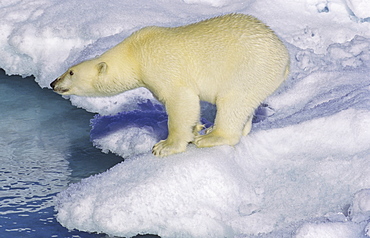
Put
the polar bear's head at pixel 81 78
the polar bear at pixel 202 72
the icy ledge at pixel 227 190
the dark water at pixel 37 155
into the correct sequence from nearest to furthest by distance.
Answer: the icy ledge at pixel 227 190 < the dark water at pixel 37 155 < the polar bear at pixel 202 72 < the polar bear's head at pixel 81 78

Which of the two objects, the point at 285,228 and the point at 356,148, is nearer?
the point at 285,228

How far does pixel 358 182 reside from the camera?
3.66 metres

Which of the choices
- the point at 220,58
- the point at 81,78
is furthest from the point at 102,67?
the point at 220,58

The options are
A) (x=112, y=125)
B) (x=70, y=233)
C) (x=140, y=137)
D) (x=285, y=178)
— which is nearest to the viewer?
(x=70, y=233)

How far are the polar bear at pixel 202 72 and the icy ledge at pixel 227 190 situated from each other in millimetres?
169

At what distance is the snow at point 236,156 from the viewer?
3.53m

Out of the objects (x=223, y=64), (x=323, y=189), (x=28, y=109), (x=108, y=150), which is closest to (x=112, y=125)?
(x=108, y=150)

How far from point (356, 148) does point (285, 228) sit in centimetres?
97

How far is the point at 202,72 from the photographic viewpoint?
4023 millimetres

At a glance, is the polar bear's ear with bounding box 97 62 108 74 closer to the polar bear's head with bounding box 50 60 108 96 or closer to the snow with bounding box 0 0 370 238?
the polar bear's head with bounding box 50 60 108 96

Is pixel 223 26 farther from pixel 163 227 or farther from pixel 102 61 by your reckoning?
pixel 163 227

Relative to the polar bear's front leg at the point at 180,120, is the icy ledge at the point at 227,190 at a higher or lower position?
lower

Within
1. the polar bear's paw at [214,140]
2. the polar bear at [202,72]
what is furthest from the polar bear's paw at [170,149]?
the polar bear's paw at [214,140]

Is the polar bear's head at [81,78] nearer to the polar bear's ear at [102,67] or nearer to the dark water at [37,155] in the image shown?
the polar bear's ear at [102,67]
